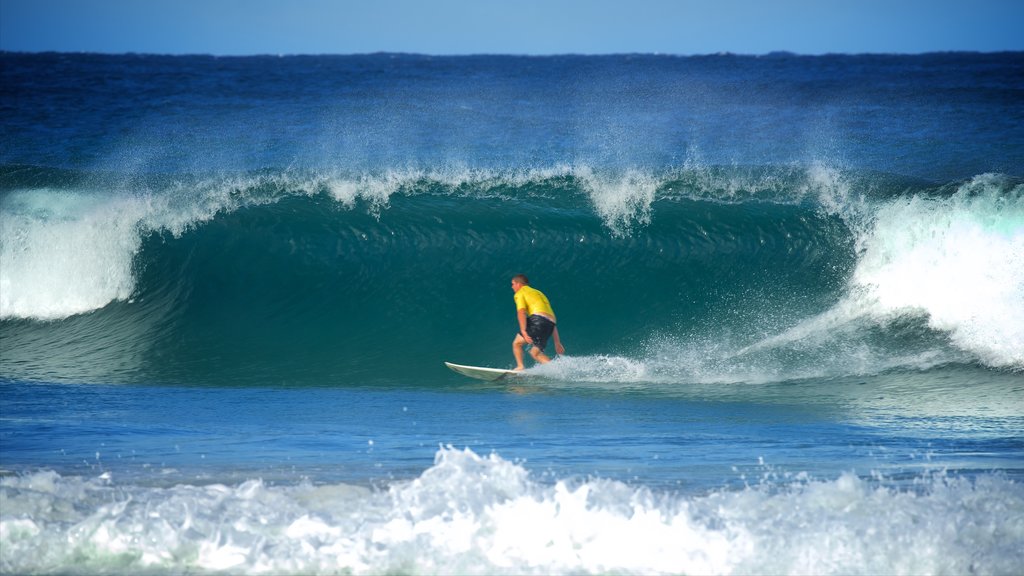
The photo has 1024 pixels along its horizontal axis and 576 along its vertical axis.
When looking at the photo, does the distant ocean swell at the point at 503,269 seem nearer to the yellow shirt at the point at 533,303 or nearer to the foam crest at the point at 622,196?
the foam crest at the point at 622,196

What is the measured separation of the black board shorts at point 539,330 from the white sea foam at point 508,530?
16.9 feet

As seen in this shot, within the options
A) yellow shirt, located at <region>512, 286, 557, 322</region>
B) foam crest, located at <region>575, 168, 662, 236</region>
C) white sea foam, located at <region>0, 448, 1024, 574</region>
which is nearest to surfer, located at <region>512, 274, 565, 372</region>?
yellow shirt, located at <region>512, 286, 557, 322</region>

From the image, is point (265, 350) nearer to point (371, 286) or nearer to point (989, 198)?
point (371, 286)

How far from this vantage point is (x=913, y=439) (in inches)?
260

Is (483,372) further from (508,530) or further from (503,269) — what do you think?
(508,530)

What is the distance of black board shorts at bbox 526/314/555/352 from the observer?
9914 mm

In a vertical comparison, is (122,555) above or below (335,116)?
below

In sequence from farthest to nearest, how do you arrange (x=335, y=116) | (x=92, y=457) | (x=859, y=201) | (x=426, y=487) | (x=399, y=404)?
(x=335, y=116), (x=859, y=201), (x=399, y=404), (x=92, y=457), (x=426, y=487)

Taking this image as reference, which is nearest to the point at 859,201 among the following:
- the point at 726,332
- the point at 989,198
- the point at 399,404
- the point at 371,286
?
the point at 989,198

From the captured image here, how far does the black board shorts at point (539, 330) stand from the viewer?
9.91 meters

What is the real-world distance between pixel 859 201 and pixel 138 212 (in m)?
9.88

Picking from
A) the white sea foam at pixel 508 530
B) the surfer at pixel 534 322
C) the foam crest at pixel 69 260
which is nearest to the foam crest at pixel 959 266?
the surfer at pixel 534 322

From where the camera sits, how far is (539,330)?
32.6 ft

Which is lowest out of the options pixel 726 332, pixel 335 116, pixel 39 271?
pixel 726 332
